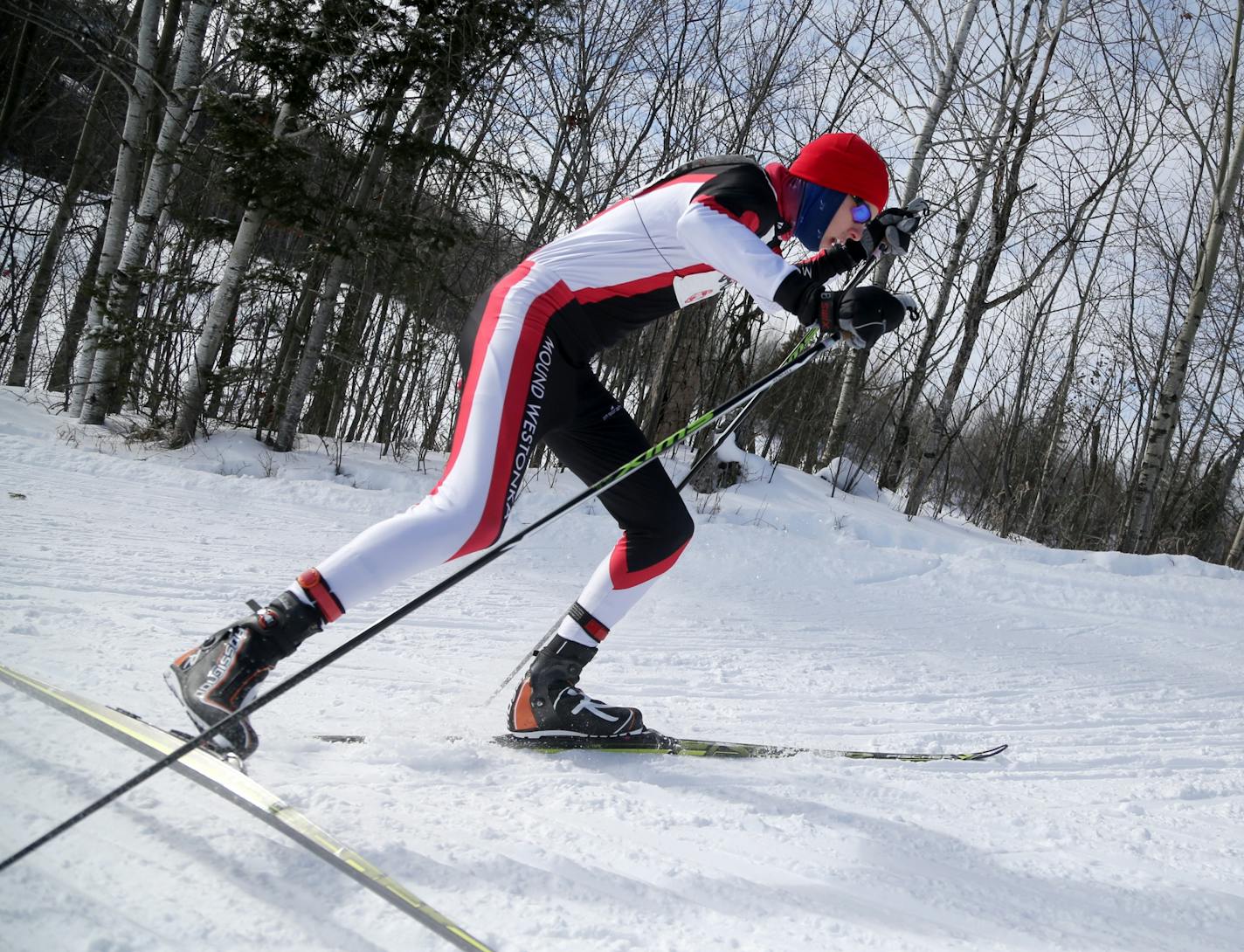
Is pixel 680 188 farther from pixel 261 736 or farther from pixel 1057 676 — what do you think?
pixel 1057 676

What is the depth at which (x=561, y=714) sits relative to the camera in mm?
2258

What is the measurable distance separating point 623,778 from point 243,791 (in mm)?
917

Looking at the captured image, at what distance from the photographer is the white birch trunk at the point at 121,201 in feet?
21.4

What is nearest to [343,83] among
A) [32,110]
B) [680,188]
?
[680,188]

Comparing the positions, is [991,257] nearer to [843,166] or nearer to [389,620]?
[843,166]

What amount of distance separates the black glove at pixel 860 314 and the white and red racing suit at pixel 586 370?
114mm

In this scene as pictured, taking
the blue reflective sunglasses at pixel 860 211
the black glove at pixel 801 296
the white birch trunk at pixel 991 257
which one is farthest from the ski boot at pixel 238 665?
the white birch trunk at pixel 991 257

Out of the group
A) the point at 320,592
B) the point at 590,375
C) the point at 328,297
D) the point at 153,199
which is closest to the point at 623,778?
the point at 320,592

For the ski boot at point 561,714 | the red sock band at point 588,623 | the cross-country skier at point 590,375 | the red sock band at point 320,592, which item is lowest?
the ski boot at point 561,714

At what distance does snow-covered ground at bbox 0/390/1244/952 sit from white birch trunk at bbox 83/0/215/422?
221 cm

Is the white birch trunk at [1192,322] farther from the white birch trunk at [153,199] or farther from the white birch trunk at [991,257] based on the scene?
the white birch trunk at [153,199]

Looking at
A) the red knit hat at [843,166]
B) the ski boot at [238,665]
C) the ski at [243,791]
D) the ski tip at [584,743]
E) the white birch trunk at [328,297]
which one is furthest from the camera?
the white birch trunk at [328,297]

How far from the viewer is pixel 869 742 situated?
256 cm

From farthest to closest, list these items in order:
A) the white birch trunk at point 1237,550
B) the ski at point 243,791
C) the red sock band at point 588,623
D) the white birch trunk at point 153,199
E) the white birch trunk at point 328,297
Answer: the white birch trunk at point 1237,550
the white birch trunk at point 328,297
the white birch trunk at point 153,199
the red sock band at point 588,623
the ski at point 243,791
